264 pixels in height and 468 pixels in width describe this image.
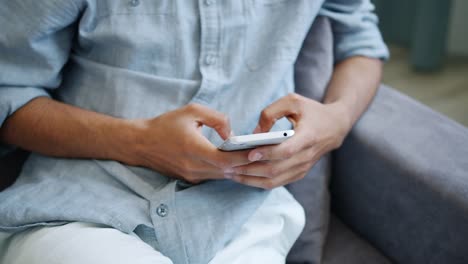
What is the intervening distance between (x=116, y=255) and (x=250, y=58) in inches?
15.9

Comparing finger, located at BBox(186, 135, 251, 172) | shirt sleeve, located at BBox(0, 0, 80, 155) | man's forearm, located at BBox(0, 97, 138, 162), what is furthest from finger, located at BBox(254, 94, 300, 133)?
shirt sleeve, located at BBox(0, 0, 80, 155)

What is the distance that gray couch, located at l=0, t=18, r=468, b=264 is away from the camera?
0.79 m

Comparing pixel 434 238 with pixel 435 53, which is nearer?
pixel 434 238

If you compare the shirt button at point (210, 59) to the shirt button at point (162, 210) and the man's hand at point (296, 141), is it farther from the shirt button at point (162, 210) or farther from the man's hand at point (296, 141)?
the shirt button at point (162, 210)

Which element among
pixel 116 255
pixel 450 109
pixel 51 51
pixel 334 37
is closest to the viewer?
pixel 116 255

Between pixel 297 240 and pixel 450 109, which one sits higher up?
pixel 297 240

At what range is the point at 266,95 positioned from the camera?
84cm

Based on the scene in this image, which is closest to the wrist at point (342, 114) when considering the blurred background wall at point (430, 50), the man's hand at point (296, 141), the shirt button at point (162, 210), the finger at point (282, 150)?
the man's hand at point (296, 141)

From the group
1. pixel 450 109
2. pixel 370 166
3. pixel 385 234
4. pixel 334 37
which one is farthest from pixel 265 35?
pixel 450 109

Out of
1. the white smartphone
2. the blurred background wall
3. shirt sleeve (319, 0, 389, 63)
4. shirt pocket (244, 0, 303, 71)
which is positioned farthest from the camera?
the blurred background wall

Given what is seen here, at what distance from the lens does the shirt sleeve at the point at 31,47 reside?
73 centimetres

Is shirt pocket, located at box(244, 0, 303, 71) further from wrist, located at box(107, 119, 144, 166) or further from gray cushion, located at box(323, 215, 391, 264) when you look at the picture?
gray cushion, located at box(323, 215, 391, 264)

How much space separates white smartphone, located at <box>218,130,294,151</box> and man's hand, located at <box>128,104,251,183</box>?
Answer: 49mm

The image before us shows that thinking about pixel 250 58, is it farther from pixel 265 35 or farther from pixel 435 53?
pixel 435 53
